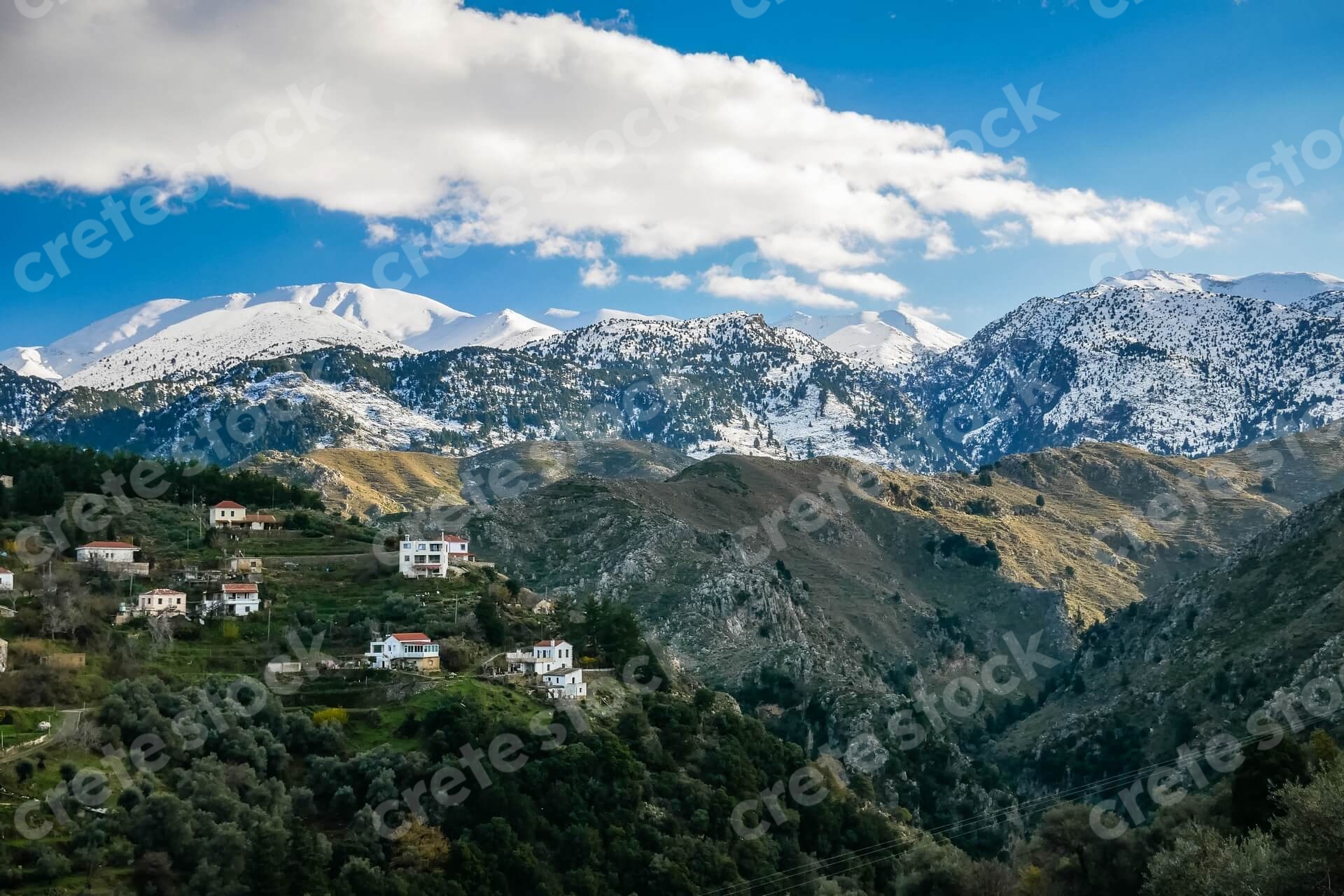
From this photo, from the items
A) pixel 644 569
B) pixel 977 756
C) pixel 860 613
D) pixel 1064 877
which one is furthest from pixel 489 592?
pixel 860 613

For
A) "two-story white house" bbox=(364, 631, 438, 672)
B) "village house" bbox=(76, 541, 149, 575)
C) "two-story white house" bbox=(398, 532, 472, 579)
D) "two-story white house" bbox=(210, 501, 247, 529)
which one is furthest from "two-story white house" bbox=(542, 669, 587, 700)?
"two-story white house" bbox=(210, 501, 247, 529)

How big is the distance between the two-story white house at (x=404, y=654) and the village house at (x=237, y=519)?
30166 millimetres

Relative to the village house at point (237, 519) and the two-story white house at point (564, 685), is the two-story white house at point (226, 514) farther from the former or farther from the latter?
the two-story white house at point (564, 685)

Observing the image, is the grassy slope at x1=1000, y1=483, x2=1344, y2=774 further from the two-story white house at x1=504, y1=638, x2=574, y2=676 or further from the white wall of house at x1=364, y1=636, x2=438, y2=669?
the white wall of house at x1=364, y1=636, x2=438, y2=669

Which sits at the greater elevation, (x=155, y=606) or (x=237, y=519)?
(x=237, y=519)

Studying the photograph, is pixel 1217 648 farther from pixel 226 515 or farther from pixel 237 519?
pixel 226 515

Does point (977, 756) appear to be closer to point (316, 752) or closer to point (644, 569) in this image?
point (644, 569)

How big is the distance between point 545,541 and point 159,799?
105346 millimetres

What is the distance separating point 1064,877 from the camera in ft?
222

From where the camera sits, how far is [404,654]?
81.6m

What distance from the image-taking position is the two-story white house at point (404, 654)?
81.4 metres

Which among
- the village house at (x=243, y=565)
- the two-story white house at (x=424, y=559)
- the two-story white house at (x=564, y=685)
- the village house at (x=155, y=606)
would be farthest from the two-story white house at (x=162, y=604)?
the two-story white house at (x=564, y=685)

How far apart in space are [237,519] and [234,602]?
22157 millimetres

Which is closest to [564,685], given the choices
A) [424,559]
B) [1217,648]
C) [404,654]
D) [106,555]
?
[404,654]
